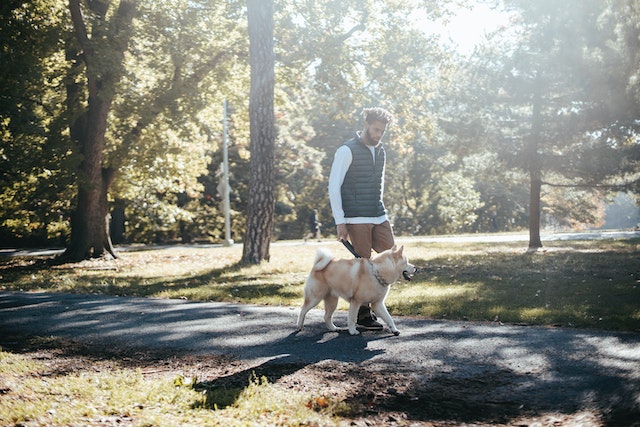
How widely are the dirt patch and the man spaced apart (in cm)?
175

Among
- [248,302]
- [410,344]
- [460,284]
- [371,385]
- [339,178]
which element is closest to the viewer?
[371,385]

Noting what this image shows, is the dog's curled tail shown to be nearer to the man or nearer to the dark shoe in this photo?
the man

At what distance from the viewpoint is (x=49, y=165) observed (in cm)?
1880

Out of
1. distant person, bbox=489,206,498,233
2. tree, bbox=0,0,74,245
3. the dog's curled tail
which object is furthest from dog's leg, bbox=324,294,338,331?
distant person, bbox=489,206,498,233

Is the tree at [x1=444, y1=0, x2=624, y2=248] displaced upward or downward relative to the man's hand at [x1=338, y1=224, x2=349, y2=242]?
upward

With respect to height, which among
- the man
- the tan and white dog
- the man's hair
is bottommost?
the tan and white dog

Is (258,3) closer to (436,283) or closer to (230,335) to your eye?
(436,283)

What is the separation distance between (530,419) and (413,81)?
59.8ft

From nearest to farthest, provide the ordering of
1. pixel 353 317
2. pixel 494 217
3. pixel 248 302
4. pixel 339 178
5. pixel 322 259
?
pixel 322 259
pixel 353 317
pixel 339 178
pixel 248 302
pixel 494 217

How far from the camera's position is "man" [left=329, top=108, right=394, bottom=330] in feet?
22.1

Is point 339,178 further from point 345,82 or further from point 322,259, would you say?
point 345,82

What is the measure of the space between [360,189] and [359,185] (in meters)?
0.05

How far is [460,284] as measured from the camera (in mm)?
11211

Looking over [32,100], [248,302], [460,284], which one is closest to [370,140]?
[248,302]
